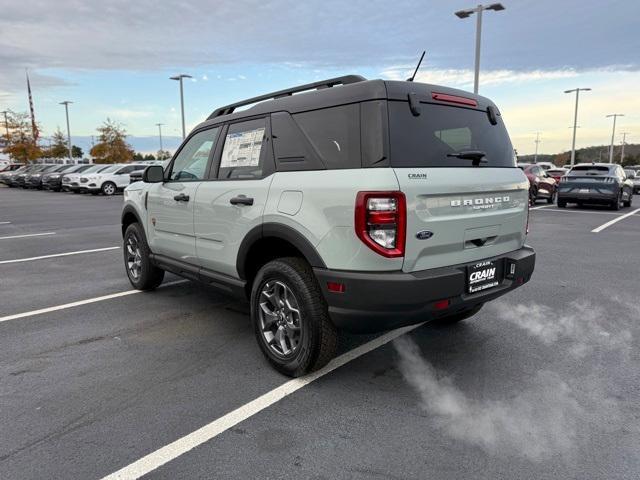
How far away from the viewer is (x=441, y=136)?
3266 mm

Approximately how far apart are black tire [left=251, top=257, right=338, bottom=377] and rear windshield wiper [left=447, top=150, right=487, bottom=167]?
1264 mm

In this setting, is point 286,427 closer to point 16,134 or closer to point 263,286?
point 263,286

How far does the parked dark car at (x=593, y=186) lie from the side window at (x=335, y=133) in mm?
15034

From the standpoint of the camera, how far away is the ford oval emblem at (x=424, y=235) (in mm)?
2936

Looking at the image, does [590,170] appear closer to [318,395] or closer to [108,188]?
[318,395]

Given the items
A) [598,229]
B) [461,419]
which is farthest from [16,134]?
[461,419]

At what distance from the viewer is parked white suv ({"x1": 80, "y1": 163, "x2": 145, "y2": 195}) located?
990 inches

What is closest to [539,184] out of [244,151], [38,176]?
[244,151]

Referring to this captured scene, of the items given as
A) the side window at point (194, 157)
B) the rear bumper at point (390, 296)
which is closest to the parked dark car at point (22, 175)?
the side window at point (194, 157)

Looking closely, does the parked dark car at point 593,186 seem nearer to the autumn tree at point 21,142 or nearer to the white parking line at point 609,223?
the white parking line at point 609,223

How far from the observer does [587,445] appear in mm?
2623

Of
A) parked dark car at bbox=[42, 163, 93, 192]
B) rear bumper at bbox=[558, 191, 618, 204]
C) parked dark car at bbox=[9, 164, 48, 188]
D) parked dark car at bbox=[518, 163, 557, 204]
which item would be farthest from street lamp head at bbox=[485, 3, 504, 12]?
parked dark car at bbox=[9, 164, 48, 188]

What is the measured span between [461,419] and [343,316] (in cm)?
92

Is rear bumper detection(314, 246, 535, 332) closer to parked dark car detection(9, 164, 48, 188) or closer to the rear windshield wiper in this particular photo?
the rear windshield wiper
